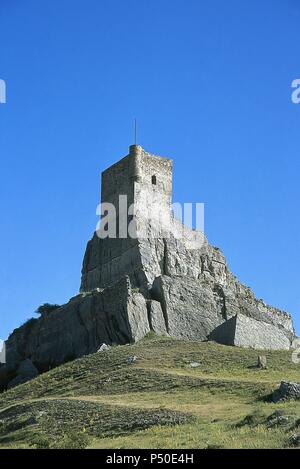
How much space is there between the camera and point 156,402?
1576 inches

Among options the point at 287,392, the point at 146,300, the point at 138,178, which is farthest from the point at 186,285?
the point at 287,392

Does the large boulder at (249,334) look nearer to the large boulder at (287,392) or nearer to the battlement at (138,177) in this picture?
the battlement at (138,177)

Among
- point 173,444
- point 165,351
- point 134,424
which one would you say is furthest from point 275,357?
point 173,444

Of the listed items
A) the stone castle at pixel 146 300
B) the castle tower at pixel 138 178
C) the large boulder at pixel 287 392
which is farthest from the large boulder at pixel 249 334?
the large boulder at pixel 287 392

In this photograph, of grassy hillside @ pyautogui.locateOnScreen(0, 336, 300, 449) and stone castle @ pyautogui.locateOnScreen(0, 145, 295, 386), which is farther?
stone castle @ pyautogui.locateOnScreen(0, 145, 295, 386)

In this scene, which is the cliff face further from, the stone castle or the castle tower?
the castle tower

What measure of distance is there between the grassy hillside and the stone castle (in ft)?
9.50

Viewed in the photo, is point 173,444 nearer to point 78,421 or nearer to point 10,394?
point 78,421

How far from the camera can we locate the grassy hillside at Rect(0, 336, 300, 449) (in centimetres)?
3231

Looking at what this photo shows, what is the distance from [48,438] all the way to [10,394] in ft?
52.5

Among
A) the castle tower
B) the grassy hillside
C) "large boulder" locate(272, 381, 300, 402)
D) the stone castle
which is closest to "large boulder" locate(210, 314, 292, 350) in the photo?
the stone castle

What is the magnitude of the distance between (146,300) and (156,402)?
61.1 ft

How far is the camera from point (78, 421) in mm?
37969

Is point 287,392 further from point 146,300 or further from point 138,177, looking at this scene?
point 138,177
